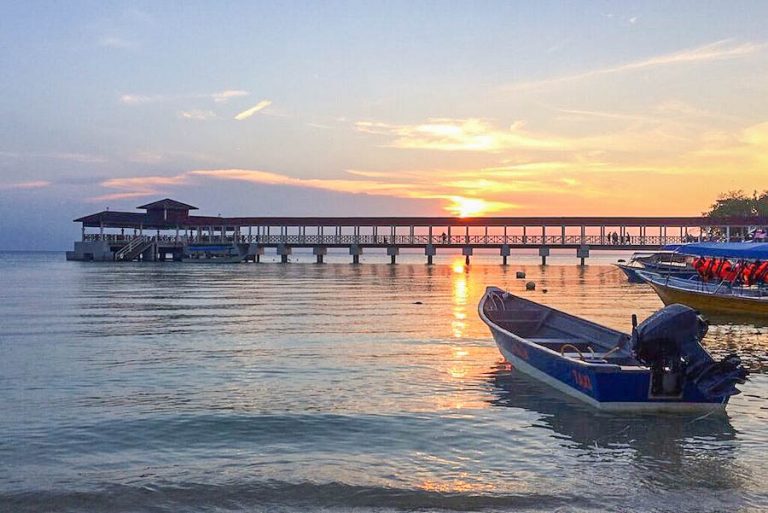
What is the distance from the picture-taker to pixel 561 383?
12852mm

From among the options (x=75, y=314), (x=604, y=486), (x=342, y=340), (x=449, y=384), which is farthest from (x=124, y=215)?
(x=604, y=486)

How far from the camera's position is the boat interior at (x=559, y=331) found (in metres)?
13.7

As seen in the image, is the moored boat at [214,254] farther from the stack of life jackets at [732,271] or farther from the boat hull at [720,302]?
the boat hull at [720,302]

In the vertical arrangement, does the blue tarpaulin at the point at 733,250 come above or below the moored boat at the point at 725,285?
above

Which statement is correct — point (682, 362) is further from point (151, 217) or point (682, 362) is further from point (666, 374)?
point (151, 217)

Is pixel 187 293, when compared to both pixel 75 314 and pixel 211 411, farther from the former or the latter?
pixel 211 411

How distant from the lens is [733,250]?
2900cm

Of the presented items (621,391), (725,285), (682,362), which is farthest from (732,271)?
(621,391)

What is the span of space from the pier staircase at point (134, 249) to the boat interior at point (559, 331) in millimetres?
86827

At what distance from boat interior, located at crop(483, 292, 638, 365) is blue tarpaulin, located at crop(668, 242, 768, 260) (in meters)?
13.0

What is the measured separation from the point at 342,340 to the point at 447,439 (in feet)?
36.2

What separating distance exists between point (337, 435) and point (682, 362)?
5.03 meters

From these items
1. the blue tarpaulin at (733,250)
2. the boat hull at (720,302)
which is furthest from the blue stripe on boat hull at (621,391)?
the blue tarpaulin at (733,250)

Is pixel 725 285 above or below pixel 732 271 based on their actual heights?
below
